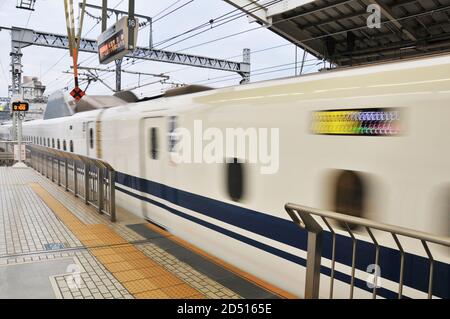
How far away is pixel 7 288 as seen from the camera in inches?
161

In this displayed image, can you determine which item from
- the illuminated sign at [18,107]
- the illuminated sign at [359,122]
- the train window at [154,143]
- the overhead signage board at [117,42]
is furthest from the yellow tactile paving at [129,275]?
the illuminated sign at [18,107]

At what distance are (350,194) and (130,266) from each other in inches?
118

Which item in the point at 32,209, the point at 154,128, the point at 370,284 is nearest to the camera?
the point at 370,284

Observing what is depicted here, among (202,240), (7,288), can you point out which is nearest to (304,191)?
(202,240)

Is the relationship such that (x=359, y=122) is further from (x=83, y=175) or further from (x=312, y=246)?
(x=83, y=175)

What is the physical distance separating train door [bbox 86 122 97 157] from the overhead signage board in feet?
→ 6.78

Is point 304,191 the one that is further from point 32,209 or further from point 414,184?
point 32,209

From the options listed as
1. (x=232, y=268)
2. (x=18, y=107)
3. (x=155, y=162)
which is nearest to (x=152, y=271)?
(x=232, y=268)

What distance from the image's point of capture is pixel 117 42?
10.3m

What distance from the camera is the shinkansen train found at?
2645 millimetres

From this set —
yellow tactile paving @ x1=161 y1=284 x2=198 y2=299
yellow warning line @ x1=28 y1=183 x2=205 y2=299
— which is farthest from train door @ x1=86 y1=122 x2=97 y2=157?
yellow tactile paving @ x1=161 y1=284 x2=198 y2=299

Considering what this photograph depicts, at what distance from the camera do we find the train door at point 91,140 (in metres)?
10.2

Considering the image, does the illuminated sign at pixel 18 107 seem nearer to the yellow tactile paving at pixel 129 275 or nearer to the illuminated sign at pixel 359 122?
the yellow tactile paving at pixel 129 275

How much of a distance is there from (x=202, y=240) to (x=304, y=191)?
2.31 meters
